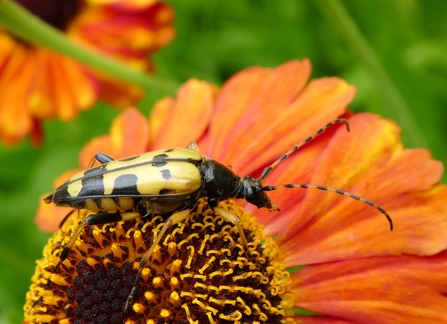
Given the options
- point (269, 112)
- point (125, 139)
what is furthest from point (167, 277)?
point (125, 139)

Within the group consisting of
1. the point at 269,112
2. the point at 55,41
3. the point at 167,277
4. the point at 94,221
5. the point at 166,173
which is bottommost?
the point at 167,277

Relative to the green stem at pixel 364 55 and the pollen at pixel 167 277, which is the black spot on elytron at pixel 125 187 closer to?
the pollen at pixel 167 277

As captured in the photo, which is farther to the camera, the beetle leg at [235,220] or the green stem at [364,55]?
the green stem at [364,55]

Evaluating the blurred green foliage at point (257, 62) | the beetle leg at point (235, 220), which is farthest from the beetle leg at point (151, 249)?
the blurred green foliage at point (257, 62)

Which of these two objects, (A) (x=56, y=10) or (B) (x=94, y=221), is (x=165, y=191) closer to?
(B) (x=94, y=221)

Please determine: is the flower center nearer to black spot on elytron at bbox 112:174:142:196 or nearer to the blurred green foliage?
the blurred green foliage
